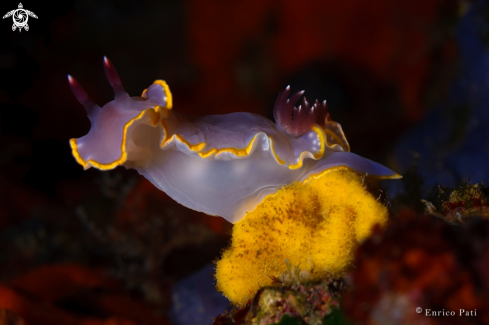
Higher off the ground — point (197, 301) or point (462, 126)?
point (462, 126)

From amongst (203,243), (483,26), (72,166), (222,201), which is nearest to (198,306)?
(203,243)

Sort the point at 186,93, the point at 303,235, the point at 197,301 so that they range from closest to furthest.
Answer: the point at 303,235, the point at 197,301, the point at 186,93

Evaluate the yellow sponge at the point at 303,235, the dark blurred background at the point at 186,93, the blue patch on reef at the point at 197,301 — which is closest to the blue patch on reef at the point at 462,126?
the dark blurred background at the point at 186,93

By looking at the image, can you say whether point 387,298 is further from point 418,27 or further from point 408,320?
point 418,27

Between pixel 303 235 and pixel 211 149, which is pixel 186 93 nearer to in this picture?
pixel 211 149

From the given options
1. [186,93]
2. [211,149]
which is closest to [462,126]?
[186,93]

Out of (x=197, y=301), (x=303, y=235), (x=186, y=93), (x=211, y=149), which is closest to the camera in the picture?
(x=303, y=235)

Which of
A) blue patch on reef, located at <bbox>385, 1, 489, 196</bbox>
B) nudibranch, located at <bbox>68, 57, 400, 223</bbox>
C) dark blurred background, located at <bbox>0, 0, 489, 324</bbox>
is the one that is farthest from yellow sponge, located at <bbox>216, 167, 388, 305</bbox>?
blue patch on reef, located at <bbox>385, 1, 489, 196</bbox>
